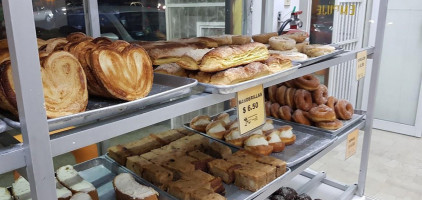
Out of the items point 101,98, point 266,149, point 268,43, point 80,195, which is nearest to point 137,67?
point 101,98

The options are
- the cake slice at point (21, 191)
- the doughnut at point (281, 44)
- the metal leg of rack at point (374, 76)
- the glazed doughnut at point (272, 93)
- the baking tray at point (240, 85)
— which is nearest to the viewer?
the baking tray at point (240, 85)

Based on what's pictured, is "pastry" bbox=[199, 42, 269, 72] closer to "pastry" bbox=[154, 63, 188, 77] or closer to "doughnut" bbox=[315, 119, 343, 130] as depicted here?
"pastry" bbox=[154, 63, 188, 77]

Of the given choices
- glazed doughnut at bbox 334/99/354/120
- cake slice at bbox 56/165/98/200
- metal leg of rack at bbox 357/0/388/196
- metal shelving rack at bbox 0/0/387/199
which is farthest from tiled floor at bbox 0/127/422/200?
metal shelving rack at bbox 0/0/387/199

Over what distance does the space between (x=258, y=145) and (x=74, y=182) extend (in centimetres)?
76

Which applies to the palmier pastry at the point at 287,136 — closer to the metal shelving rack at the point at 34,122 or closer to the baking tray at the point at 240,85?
the baking tray at the point at 240,85

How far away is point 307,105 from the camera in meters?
1.86

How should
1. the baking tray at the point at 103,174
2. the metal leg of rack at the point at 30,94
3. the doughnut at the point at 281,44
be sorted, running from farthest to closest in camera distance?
the doughnut at the point at 281,44
the baking tray at the point at 103,174
the metal leg of rack at the point at 30,94

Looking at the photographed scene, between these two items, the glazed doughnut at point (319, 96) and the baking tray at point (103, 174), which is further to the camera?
the glazed doughnut at point (319, 96)

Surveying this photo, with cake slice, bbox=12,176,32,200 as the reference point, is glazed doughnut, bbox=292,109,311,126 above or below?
above

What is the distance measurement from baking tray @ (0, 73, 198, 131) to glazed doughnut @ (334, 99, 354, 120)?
3.84 ft

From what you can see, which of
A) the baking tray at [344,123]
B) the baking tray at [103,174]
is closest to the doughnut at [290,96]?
the baking tray at [344,123]

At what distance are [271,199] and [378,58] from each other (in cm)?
94

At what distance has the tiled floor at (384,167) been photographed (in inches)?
113

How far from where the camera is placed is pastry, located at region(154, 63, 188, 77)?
46.4 inches
